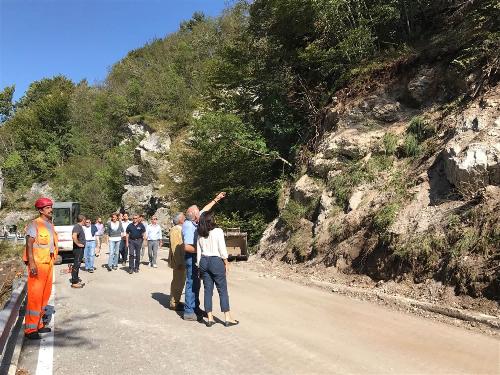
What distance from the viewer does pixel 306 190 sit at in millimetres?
15375

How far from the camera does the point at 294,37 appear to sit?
20469 mm

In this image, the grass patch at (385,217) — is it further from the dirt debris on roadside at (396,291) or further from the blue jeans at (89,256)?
the blue jeans at (89,256)

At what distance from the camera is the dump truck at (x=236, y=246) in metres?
16.5

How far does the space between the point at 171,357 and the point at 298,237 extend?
8849mm

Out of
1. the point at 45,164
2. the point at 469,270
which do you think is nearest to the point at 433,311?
the point at 469,270

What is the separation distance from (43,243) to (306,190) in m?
10.2

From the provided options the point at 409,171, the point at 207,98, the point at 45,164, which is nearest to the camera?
the point at 409,171

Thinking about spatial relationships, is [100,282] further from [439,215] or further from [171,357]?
[439,215]

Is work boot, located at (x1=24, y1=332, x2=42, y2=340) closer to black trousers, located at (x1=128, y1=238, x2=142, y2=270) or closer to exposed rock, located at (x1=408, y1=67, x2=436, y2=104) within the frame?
black trousers, located at (x1=128, y1=238, x2=142, y2=270)

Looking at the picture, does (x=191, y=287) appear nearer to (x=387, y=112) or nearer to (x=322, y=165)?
(x=322, y=165)

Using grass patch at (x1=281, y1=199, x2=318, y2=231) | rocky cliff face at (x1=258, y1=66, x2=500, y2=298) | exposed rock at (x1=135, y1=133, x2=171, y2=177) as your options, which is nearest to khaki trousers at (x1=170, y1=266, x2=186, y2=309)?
rocky cliff face at (x1=258, y1=66, x2=500, y2=298)

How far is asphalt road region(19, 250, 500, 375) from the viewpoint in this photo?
204 inches

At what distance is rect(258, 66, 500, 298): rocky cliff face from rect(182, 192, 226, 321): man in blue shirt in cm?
439

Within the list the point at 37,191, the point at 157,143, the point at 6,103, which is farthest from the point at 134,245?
the point at 6,103
